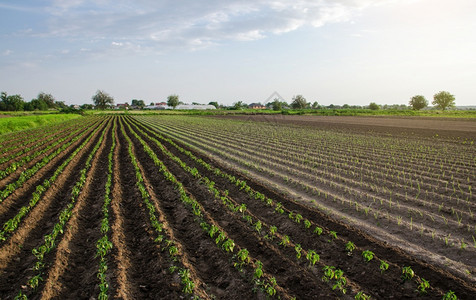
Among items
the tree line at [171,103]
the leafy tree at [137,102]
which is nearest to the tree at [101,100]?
the tree line at [171,103]

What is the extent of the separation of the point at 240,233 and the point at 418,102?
13745 cm

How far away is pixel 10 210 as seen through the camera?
8.54 meters

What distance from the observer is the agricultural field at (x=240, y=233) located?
A: 16.3 feet

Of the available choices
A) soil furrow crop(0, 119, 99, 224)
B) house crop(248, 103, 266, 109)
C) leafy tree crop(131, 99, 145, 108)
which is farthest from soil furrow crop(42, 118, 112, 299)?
leafy tree crop(131, 99, 145, 108)

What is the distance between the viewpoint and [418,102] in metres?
122

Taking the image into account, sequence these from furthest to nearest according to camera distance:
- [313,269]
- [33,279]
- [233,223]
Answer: [233,223]
[313,269]
[33,279]

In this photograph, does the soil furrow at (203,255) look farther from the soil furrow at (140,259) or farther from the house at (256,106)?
the house at (256,106)

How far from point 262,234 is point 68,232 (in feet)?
14.3

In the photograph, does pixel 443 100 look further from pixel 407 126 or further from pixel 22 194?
pixel 22 194

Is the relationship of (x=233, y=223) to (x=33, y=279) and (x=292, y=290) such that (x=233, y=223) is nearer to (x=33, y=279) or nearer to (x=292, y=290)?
(x=292, y=290)

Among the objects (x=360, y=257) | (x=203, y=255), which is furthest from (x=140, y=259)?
(x=360, y=257)

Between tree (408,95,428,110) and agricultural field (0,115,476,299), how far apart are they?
12473cm

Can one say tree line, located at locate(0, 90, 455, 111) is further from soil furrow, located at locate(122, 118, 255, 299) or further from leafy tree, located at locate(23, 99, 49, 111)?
soil furrow, located at locate(122, 118, 255, 299)

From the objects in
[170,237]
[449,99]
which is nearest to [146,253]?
[170,237]
